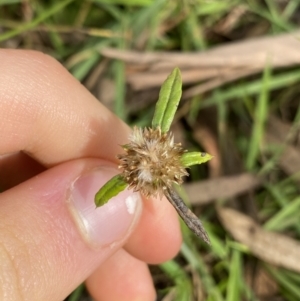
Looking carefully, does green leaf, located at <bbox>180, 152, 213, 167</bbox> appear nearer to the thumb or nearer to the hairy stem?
the hairy stem

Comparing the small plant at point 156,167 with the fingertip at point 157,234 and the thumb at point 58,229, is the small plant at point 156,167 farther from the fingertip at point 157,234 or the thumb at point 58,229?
the fingertip at point 157,234

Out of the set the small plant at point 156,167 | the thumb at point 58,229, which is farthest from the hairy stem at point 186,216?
the thumb at point 58,229

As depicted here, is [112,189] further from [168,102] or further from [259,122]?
[259,122]

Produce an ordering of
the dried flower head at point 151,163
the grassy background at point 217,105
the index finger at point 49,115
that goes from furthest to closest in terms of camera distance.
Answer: the grassy background at point 217,105
the index finger at point 49,115
the dried flower head at point 151,163

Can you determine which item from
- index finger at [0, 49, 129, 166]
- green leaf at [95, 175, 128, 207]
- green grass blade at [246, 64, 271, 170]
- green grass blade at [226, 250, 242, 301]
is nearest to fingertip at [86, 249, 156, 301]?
green grass blade at [226, 250, 242, 301]

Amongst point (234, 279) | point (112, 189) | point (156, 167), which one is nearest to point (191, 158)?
point (156, 167)

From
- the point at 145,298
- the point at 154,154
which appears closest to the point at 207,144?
the point at 145,298

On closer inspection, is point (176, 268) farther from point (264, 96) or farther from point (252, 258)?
point (264, 96)
